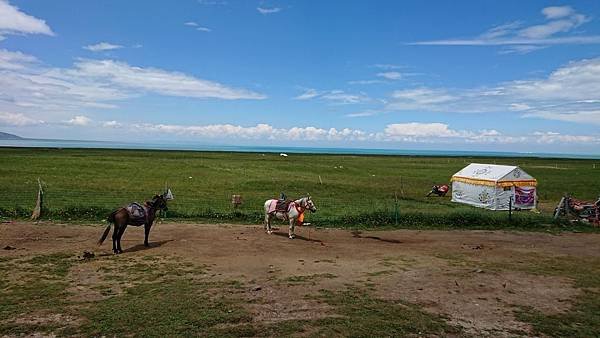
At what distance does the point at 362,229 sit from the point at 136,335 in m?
12.9

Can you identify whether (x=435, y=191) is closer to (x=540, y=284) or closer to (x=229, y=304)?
(x=540, y=284)

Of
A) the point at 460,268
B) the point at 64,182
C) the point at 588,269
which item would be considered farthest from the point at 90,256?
the point at 64,182

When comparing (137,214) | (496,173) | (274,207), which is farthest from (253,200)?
(496,173)

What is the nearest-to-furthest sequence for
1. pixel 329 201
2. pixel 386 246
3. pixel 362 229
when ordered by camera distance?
pixel 386 246
pixel 362 229
pixel 329 201

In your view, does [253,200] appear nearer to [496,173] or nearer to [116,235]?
[116,235]

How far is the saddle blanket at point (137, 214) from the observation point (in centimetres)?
A: 1402

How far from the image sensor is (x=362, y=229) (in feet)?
62.8

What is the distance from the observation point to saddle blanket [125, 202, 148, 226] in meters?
14.0

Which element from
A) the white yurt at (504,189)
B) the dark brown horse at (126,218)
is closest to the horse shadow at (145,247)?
the dark brown horse at (126,218)

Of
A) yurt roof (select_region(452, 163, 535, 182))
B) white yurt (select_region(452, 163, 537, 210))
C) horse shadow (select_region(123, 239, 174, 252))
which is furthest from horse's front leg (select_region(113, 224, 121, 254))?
yurt roof (select_region(452, 163, 535, 182))

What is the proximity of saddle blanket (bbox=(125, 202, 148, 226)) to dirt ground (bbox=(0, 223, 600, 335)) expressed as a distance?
92 cm

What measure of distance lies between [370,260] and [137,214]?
768cm

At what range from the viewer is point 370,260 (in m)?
13.5

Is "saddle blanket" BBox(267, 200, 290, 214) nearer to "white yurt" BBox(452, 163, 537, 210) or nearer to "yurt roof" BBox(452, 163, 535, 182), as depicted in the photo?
"white yurt" BBox(452, 163, 537, 210)
